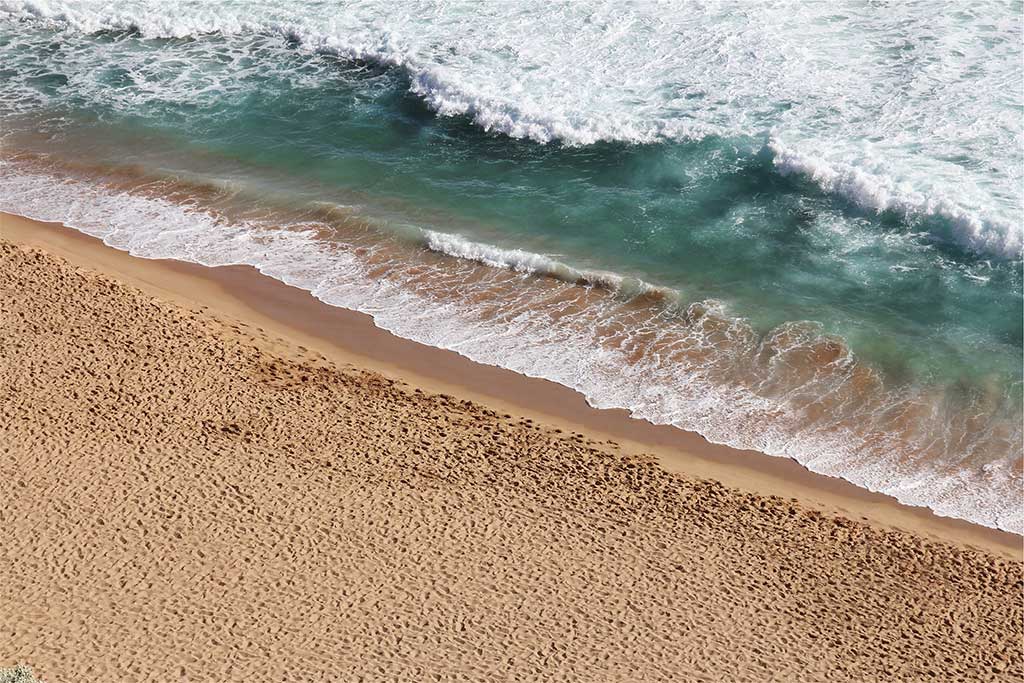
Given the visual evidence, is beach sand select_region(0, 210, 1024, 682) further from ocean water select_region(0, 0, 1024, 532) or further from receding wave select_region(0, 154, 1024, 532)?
ocean water select_region(0, 0, 1024, 532)

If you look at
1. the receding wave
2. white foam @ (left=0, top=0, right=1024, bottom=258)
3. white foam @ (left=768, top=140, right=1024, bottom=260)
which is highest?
white foam @ (left=0, top=0, right=1024, bottom=258)

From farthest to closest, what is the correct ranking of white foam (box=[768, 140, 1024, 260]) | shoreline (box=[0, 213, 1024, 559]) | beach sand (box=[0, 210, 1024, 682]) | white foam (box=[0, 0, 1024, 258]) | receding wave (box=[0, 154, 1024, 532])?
1. white foam (box=[0, 0, 1024, 258])
2. white foam (box=[768, 140, 1024, 260])
3. receding wave (box=[0, 154, 1024, 532])
4. shoreline (box=[0, 213, 1024, 559])
5. beach sand (box=[0, 210, 1024, 682])

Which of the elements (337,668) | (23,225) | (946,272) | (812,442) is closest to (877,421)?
(812,442)

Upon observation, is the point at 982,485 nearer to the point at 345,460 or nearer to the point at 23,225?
the point at 345,460

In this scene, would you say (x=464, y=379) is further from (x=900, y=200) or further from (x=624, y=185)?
(x=900, y=200)

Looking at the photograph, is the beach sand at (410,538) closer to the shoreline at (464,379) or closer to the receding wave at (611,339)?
the shoreline at (464,379)

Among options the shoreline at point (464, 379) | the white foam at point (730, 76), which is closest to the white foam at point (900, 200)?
the white foam at point (730, 76)

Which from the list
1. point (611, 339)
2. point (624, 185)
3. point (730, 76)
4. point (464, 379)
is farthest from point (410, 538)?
point (730, 76)

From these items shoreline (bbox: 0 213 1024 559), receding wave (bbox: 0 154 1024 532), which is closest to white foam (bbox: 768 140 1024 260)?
receding wave (bbox: 0 154 1024 532)
